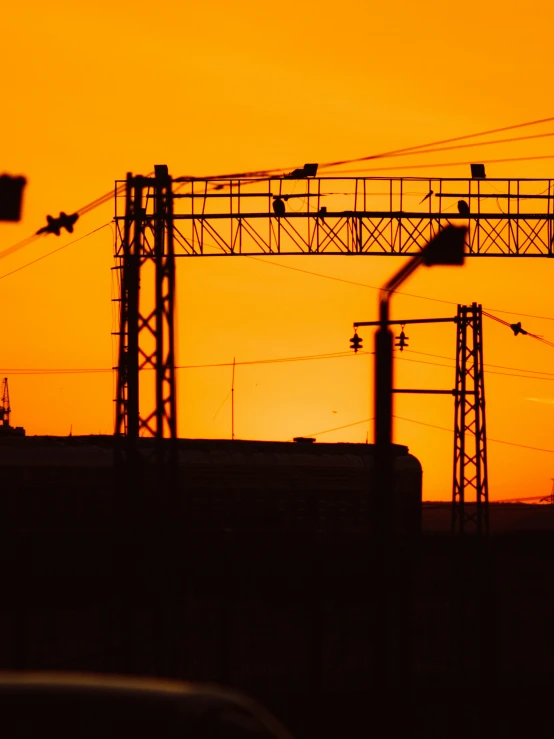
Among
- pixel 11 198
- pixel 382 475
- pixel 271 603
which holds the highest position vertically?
pixel 11 198

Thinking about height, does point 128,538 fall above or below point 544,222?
below

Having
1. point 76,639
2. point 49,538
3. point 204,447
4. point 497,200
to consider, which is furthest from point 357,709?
point 497,200

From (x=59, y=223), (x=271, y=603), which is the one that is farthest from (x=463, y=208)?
(x=59, y=223)

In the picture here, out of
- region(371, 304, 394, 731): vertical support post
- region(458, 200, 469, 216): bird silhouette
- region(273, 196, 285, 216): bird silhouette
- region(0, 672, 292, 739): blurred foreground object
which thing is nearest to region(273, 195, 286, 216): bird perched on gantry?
region(273, 196, 285, 216): bird silhouette

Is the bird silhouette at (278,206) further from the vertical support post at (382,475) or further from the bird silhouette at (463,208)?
the vertical support post at (382,475)

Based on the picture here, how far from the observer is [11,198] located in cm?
1822

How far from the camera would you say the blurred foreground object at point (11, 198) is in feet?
59.8

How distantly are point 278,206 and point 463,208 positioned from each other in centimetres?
463

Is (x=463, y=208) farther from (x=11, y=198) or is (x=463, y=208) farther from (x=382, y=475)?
(x=382, y=475)

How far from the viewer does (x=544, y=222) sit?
3538cm

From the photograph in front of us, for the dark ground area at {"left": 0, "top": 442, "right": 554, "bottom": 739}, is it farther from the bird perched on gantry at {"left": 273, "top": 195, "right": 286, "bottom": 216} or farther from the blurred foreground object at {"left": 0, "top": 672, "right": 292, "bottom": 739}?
the blurred foreground object at {"left": 0, "top": 672, "right": 292, "bottom": 739}

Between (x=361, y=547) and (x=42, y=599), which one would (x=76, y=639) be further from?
(x=361, y=547)

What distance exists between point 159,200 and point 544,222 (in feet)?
53.8

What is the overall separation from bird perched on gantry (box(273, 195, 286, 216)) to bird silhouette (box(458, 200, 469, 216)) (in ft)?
14.5
